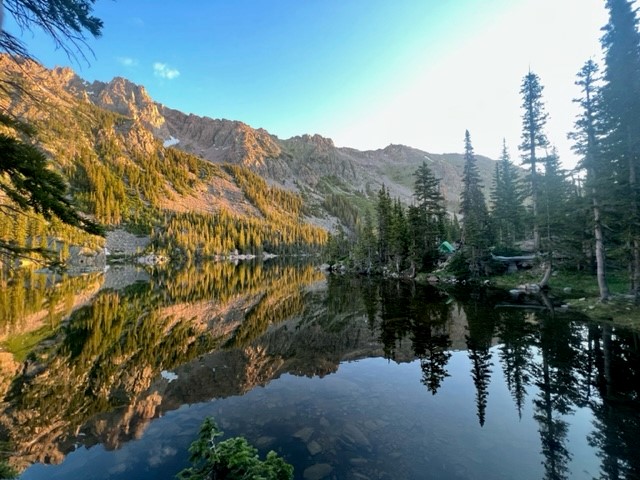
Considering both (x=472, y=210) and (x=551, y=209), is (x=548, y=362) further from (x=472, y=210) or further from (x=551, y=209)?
(x=472, y=210)

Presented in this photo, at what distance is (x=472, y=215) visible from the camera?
47188mm

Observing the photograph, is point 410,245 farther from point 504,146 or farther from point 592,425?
point 592,425

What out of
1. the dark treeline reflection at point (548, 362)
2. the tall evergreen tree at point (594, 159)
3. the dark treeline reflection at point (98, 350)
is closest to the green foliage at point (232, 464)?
the dark treeline reflection at point (98, 350)

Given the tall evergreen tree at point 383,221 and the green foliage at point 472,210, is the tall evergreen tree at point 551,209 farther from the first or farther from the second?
the tall evergreen tree at point 383,221

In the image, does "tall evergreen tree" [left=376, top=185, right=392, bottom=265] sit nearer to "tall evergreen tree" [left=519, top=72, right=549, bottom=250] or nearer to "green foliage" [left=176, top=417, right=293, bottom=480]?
"tall evergreen tree" [left=519, top=72, right=549, bottom=250]

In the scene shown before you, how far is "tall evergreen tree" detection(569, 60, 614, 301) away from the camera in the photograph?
23422 mm

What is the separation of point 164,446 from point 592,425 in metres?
13.3

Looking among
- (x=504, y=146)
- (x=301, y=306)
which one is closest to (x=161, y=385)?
(x=301, y=306)

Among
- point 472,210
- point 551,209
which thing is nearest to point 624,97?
point 551,209

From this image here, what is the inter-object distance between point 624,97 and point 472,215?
25.0 metres

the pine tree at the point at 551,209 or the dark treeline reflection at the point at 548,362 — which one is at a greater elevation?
the pine tree at the point at 551,209

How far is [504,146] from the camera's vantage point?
197 ft

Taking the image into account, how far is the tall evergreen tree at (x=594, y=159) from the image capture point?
76.8ft

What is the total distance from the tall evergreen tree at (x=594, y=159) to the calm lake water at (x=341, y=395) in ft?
18.4
